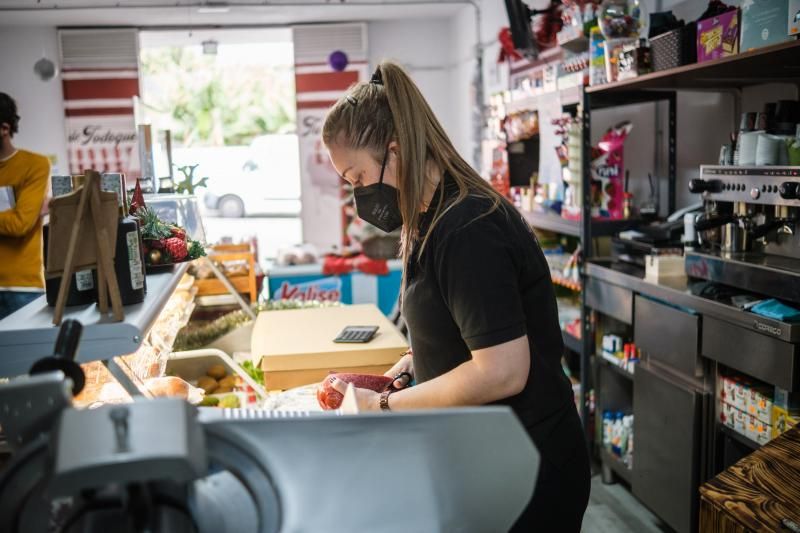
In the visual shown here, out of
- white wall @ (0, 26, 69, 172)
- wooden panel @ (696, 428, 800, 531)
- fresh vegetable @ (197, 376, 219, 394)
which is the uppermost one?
white wall @ (0, 26, 69, 172)

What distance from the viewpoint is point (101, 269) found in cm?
140

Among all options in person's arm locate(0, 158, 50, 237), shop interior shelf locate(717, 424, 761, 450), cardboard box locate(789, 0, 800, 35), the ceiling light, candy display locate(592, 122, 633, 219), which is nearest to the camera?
cardboard box locate(789, 0, 800, 35)

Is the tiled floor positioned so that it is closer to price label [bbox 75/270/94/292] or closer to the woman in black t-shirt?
the woman in black t-shirt

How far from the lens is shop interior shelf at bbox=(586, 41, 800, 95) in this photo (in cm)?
250

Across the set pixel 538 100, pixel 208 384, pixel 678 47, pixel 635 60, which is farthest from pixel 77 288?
pixel 538 100

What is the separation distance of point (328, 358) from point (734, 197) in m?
1.73

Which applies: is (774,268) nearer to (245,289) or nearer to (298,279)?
(245,289)

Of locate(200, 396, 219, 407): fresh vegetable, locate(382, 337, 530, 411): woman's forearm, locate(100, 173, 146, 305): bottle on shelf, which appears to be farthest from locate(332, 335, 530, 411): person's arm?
locate(200, 396, 219, 407): fresh vegetable

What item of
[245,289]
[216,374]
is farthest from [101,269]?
[245,289]

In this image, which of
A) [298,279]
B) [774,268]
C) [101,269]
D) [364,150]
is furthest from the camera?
[298,279]

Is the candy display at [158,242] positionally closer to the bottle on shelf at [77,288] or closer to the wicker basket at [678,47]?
the bottle on shelf at [77,288]

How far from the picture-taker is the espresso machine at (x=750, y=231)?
262 centimetres

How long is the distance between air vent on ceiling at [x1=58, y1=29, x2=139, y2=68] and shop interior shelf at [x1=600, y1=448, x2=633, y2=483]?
262 inches

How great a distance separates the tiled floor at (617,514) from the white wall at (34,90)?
6.78 metres
